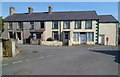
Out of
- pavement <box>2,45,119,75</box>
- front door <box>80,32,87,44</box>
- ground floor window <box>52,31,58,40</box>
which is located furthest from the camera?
ground floor window <box>52,31,58,40</box>

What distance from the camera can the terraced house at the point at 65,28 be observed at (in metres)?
24.9

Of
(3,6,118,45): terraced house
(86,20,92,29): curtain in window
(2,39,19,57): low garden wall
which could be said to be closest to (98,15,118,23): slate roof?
(3,6,118,45): terraced house

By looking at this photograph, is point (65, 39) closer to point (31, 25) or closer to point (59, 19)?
point (59, 19)

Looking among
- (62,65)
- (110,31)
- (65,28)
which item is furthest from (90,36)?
(62,65)

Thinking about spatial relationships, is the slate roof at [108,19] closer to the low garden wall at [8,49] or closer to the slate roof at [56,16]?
the slate roof at [56,16]

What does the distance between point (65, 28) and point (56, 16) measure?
4212mm

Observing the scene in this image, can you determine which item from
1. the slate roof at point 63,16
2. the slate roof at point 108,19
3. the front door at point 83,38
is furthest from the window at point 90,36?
the slate roof at point 108,19

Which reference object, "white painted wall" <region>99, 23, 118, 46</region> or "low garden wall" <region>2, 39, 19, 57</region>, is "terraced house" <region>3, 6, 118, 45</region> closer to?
"white painted wall" <region>99, 23, 118, 46</region>

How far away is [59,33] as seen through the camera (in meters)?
26.2

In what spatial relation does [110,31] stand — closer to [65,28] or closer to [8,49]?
[65,28]

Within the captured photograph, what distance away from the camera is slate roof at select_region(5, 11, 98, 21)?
26.1 m

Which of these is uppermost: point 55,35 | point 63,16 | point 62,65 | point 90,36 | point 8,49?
point 63,16

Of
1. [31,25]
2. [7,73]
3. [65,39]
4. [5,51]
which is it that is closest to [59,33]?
[65,39]

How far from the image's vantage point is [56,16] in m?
27.9
